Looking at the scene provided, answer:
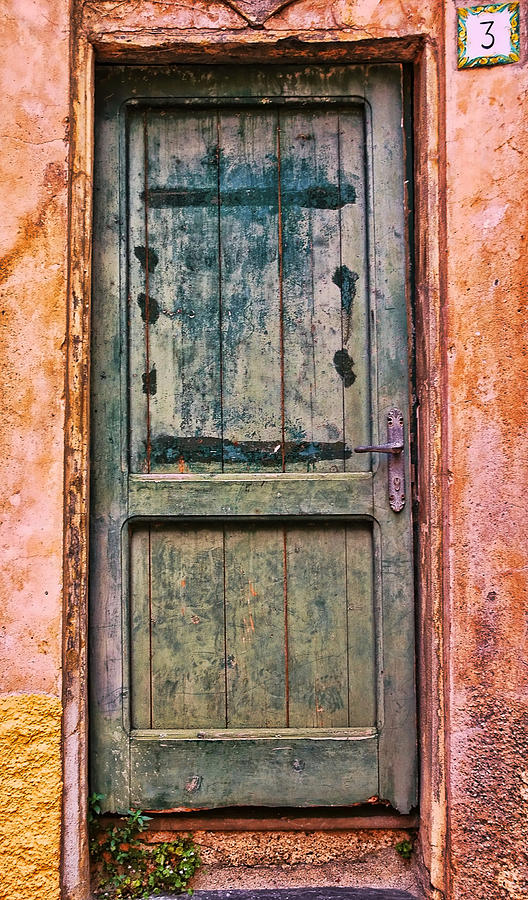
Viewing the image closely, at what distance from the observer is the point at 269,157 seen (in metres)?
1.92

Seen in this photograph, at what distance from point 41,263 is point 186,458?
0.69 m

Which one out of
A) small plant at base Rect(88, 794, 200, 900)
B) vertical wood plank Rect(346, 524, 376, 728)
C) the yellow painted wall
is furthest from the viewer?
vertical wood plank Rect(346, 524, 376, 728)

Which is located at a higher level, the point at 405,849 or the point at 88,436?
the point at 88,436

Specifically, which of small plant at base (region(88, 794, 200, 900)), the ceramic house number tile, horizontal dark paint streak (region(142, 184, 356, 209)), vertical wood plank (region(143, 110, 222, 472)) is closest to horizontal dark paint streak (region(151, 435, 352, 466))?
vertical wood plank (region(143, 110, 222, 472))

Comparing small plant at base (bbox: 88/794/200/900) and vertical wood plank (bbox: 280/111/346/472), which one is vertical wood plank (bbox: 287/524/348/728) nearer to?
vertical wood plank (bbox: 280/111/346/472)

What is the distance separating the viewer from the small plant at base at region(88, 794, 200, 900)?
178 centimetres

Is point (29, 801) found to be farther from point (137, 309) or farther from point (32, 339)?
point (137, 309)

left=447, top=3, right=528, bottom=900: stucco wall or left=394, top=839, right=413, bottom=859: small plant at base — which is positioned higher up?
left=447, top=3, right=528, bottom=900: stucco wall

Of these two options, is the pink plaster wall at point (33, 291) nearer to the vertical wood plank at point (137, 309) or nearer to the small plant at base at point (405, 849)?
the vertical wood plank at point (137, 309)

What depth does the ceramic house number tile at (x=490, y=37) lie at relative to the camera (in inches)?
67.2

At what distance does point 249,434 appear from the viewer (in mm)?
1913

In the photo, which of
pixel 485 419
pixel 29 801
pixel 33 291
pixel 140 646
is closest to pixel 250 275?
pixel 33 291

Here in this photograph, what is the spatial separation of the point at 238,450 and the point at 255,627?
0.54 metres

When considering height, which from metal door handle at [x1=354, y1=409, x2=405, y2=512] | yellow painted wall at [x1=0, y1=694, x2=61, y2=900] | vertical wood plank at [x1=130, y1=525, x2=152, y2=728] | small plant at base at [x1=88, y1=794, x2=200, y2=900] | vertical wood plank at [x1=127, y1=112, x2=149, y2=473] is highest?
vertical wood plank at [x1=127, y1=112, x2=149, y2=473]
